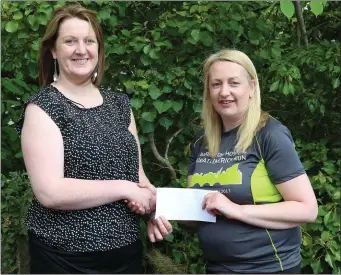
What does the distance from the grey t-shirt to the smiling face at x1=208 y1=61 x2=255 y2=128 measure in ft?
0.52

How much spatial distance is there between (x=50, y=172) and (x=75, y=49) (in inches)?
21.5

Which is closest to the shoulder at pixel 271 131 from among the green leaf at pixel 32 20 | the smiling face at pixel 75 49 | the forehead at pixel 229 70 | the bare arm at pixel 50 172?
the forehead at pixel 229 70

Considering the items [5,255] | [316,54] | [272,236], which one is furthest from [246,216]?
[5,255]

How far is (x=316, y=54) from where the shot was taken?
373 centimetres

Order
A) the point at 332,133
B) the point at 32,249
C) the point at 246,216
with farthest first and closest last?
the point at 332,133 → the point at 32,249 → the point at 246,216

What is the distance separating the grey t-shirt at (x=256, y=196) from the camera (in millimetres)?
2279

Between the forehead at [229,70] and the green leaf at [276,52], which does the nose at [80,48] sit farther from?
the green leaf at [276,52]

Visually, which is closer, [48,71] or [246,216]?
[246,216]

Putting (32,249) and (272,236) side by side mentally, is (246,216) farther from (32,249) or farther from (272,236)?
(32,249)

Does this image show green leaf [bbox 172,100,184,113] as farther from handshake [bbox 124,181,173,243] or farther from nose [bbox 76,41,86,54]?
nose [bbox 76,41,86,54]

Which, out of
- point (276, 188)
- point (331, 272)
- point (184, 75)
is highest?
point (184, 75)

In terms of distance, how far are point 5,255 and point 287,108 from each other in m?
2.20

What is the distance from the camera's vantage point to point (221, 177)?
2.36 meters

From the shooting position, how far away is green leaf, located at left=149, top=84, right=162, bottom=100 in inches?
138
